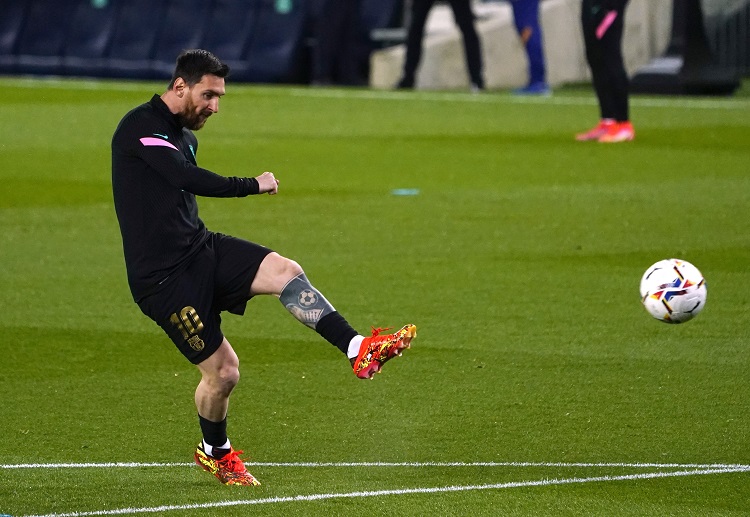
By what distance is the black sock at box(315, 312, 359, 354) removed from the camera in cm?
632

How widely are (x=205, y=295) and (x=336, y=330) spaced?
1.79ft

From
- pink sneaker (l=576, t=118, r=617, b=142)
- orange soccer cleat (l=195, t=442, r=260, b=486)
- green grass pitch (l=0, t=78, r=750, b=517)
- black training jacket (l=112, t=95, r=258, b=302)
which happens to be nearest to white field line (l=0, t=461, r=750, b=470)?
green grass pitch (l=0, t=78, r=750, b=517)

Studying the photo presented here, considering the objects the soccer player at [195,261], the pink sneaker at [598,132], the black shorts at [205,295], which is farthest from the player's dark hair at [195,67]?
the pink sneaker at [598,132]

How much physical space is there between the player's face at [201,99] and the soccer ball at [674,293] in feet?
8.53

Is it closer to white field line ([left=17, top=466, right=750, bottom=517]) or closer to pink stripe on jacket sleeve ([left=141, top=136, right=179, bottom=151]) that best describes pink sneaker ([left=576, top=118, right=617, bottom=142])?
white field line ([left=17, top=466, right=750, bottom=517])

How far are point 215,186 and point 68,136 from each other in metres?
12.8

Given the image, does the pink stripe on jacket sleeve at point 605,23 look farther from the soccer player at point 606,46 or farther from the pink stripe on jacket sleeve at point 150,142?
the pink stripe on jacket sleeve at point 150,142

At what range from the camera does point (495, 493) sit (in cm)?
609

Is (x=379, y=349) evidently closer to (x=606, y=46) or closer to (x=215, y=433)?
(x=215, y=433)

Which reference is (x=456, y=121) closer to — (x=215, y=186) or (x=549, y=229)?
(x=549, y=229)

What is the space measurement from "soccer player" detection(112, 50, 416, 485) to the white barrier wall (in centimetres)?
1916

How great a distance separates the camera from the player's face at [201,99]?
6.28m

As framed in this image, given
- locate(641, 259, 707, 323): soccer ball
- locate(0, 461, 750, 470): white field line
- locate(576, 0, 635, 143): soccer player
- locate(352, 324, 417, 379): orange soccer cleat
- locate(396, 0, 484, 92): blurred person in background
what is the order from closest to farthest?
locate(352, 324, 417, 379): orange soccer cleat, locate(0, 461, 750, 470): white field line, locate(641, 259, 707, 323): soccer ball, locate(576, 0, 635, 143): soccer player, locate(396, 0, 484, 92): blurred person in background

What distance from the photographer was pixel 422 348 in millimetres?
8711
